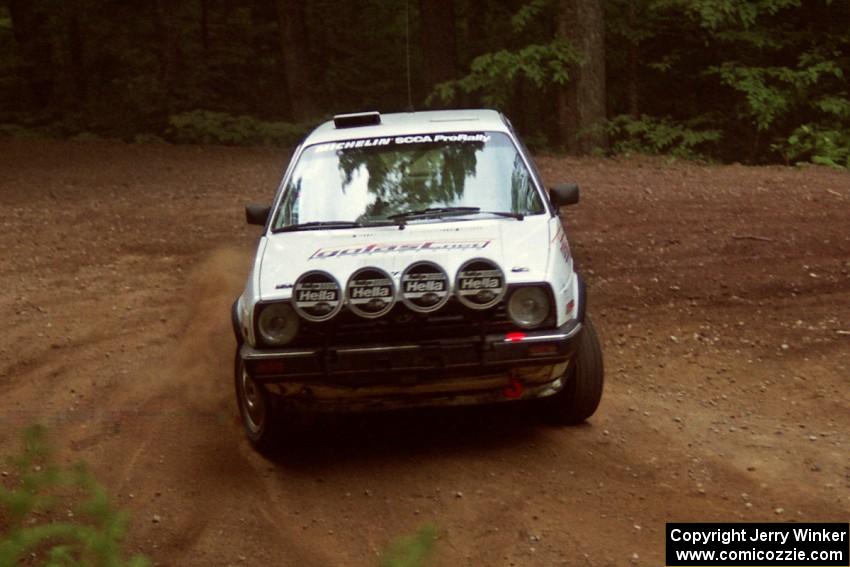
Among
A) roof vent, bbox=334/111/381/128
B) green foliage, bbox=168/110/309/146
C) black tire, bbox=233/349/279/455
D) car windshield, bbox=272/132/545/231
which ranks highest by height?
roof vent, bbox=334/111/381/128

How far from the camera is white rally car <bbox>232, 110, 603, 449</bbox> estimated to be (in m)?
6.15

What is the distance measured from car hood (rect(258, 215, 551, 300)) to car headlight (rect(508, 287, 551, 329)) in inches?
2.8

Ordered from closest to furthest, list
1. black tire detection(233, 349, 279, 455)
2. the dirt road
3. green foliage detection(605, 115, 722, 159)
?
the dirt road
black tire detection(233, 349, 279, 455)
green foliage detection(605, 115, 722, 159)

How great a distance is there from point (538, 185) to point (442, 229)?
876mm

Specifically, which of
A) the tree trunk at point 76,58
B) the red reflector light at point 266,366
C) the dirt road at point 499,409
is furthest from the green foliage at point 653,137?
the tree trunk at point 76,58

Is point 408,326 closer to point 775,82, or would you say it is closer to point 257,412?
point 257,412

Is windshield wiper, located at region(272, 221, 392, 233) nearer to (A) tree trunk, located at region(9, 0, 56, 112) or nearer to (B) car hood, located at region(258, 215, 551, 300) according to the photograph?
(B) car hood, located at region(258, 215, 551, 300)

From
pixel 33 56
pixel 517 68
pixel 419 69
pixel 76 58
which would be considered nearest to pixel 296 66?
pixel 419 69

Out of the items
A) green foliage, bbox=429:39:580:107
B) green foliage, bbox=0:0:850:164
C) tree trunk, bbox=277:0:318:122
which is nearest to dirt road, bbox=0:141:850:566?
green foliage, bbox=0:0:850:164

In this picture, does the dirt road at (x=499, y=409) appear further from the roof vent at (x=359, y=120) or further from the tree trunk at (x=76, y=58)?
the tree trunk at (x=76, y=58)

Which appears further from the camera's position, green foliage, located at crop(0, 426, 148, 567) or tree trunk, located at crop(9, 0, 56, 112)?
tree trunk, located at crop(9, 0, 56, 112)

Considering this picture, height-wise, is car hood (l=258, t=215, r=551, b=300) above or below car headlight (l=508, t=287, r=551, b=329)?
above

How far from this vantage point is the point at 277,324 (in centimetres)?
630

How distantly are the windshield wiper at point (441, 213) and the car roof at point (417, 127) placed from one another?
0.84 m
